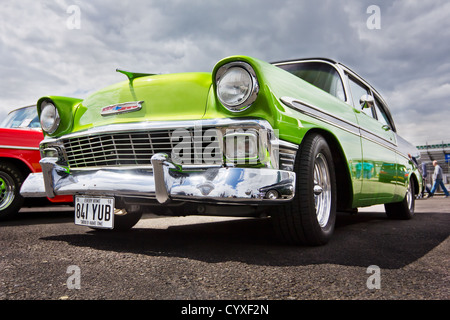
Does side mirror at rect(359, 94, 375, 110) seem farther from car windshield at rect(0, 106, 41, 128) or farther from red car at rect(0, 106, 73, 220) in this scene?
car windshield at rect(0, 106, 41, 128)

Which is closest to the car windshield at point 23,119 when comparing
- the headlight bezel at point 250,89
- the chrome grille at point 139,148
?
the chrome grille at point 139,148

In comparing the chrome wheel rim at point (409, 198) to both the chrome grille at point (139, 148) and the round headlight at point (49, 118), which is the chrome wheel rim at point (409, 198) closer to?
the chrome grille at point (139, 148)

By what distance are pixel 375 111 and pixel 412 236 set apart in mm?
1577

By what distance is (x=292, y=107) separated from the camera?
7.41 ft

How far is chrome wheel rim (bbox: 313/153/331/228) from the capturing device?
8.46 feet

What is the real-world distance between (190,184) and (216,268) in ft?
1.56

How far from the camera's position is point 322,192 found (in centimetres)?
265

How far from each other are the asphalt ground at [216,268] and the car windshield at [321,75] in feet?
4.14

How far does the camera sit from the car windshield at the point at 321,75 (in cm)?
319

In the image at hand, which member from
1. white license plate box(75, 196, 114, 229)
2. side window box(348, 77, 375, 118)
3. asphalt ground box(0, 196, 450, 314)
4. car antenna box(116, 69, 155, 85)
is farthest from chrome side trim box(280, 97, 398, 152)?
white license plate box(75, 196, 114, 229)

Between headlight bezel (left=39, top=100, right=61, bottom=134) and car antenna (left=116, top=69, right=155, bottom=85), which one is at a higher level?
car antenna (left=116, top=69, right=155, bottom=85)

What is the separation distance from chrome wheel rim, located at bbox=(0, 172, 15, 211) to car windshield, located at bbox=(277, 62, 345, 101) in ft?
11.0
